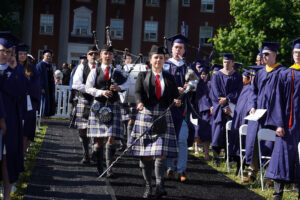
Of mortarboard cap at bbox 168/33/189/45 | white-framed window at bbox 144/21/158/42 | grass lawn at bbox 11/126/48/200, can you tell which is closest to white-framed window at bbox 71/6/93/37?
white-framed window at bbox 144/21/158/42

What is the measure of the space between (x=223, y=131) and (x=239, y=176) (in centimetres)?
162

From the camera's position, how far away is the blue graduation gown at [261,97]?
846cm

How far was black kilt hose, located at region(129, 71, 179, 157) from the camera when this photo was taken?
772 centimetres

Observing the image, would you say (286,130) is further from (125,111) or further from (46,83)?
(46,83)

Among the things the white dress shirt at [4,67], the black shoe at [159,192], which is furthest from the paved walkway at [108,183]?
the white dress shirt at [4,67]

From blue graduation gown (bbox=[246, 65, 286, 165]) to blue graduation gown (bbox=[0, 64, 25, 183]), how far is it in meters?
3.61

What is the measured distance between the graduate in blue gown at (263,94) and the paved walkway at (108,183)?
1.94 ft

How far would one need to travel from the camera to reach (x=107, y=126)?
9.26 metres

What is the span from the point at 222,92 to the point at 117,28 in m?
35.4

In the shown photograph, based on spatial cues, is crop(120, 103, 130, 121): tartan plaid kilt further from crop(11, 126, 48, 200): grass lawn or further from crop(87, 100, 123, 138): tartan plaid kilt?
crop(87, 100, 123, 138): tartan plaid kilt

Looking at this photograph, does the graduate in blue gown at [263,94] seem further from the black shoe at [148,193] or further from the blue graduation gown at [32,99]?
the blue graduation gown at [32,99]

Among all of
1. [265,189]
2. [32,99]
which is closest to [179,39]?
[32,99]

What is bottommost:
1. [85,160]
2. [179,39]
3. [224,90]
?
[85,160]

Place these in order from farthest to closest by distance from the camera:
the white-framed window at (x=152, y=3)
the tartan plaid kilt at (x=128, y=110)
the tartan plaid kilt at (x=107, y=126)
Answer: the white-framed window at (x=152, y=3), the tartan plaid kilt at (x=128, y=110), the tartan plaid kilt at (x=107, y=126)
